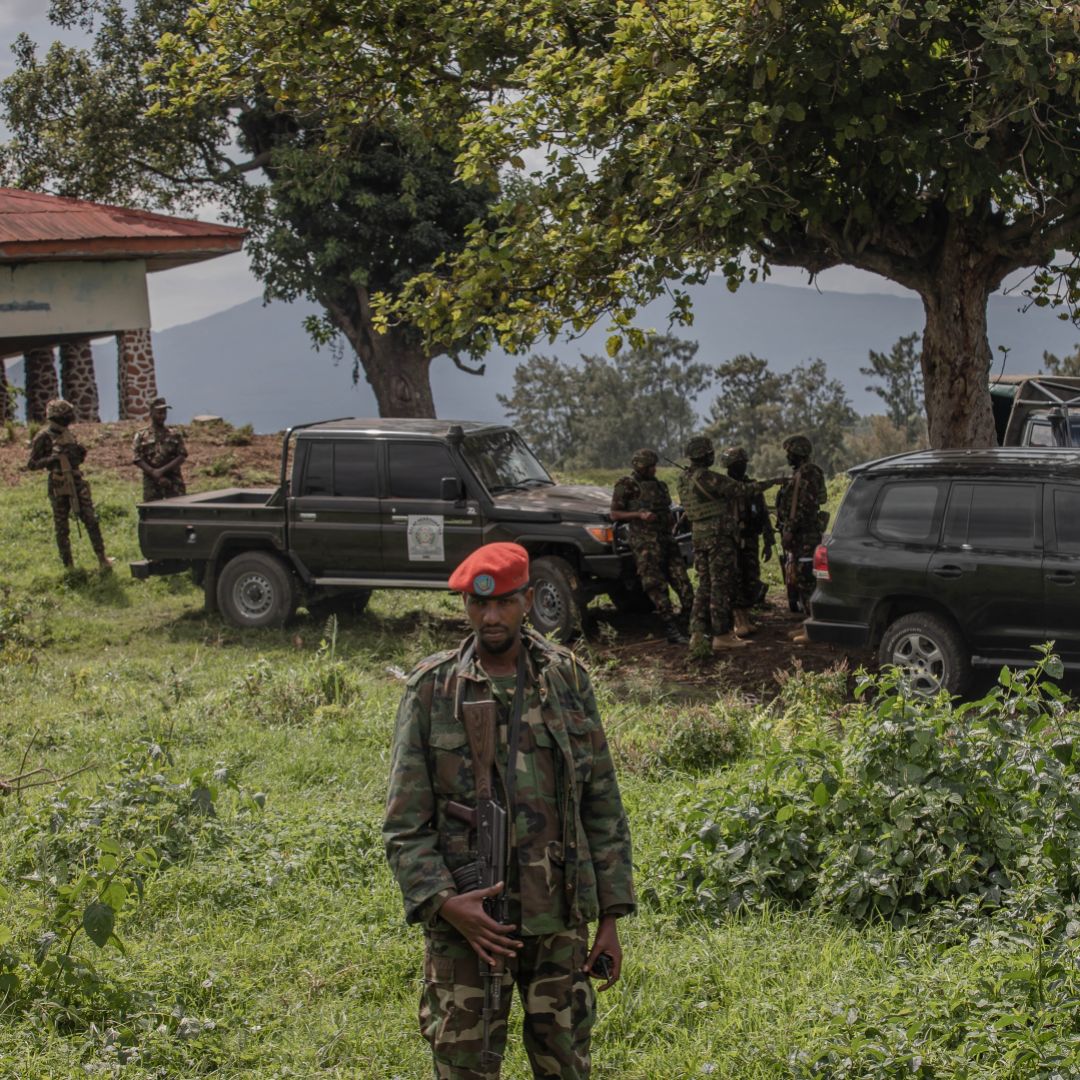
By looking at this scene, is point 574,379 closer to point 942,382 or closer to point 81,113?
point 81,113

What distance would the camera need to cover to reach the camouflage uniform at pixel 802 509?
12633 mm

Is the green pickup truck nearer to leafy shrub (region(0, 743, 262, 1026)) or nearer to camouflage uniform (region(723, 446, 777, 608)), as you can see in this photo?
camouflage uniform (region(723, 446, 777, 608))

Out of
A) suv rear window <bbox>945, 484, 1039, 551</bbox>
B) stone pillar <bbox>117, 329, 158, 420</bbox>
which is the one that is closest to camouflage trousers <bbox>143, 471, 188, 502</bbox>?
suv rear window <bbox>945, 484, 1039, 551</bbox>

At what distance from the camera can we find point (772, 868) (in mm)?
6051

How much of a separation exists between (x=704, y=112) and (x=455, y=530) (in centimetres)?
442

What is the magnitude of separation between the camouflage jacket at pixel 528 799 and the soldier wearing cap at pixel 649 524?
837 centimetres

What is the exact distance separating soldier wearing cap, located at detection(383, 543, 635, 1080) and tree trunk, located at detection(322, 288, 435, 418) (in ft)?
79.6

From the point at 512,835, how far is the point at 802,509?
30.1ft

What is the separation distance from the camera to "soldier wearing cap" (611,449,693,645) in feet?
40.8

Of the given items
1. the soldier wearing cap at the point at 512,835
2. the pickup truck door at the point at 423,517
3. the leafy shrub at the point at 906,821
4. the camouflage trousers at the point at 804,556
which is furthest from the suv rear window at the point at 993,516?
the soldier wearing cap at the point at 512,835

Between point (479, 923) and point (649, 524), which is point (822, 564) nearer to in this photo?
point (649, 524)

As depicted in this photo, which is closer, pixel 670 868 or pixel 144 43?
pixel 670 868

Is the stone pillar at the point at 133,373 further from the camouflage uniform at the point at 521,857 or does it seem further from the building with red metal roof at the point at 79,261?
the camouflage uniform at the point at 521,857

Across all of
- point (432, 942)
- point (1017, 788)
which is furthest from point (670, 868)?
point (432, 942)
